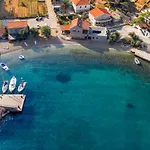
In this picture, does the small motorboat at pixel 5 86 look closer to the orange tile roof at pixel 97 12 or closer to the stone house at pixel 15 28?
the stone house at pixel 15 28

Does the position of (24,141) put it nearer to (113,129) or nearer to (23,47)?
(113,129)

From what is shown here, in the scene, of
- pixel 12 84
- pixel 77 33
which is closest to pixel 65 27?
pixel 77 33

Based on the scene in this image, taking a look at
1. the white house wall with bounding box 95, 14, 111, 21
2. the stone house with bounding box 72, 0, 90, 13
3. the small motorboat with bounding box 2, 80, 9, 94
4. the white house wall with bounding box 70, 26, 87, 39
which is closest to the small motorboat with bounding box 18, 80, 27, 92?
the small motorboat with bounding box 2, 80, 9, 94

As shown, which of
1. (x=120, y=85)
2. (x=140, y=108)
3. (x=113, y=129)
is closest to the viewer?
(x=113, y=129)

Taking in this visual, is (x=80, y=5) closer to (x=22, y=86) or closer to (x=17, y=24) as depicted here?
A: (x=17, y=24)

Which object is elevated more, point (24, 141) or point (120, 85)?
point (120, 85)

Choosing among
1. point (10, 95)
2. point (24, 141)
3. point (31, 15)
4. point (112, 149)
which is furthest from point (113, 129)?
point (31, 15)

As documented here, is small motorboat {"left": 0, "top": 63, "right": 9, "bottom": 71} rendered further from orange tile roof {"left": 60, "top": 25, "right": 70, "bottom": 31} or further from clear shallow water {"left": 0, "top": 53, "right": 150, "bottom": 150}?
orange tile roof {"left": 60, "top": 25, "right": 70, "bottom": 31}
